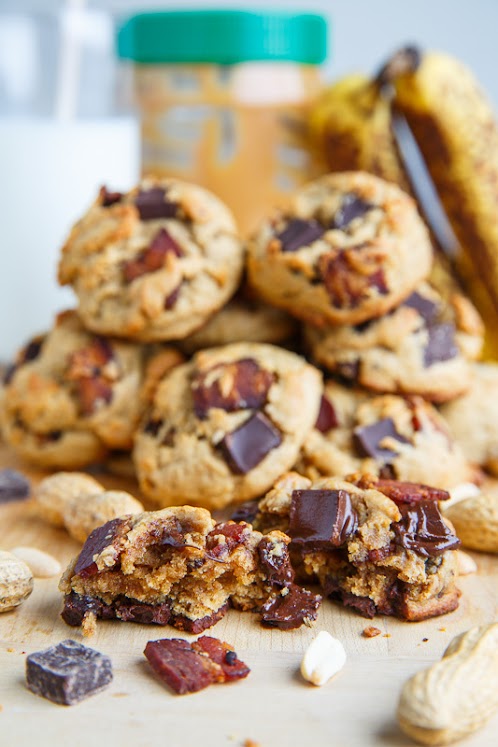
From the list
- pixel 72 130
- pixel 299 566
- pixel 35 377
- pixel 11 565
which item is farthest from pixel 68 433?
pixel 72 130

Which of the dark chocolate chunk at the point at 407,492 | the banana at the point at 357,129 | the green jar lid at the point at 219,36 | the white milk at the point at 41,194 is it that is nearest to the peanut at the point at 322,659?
the dark chocolate chunk at the point at 407,492

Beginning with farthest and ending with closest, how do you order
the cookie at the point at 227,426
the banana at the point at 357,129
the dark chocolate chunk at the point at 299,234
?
the banana at the point at 357,129 < the dark chocolate chunk at the point at 299,234 < the cookie at the point at 227,426

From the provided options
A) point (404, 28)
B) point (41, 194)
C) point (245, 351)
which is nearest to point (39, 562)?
point (245, 351)

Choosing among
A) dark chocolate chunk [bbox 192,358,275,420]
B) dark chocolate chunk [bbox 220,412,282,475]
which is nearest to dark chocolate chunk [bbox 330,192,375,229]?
dark chocolate chunk [bbox 192,358,275,420]

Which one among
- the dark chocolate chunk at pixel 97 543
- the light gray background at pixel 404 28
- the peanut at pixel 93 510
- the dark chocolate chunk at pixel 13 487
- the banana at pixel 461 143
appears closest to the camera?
the dark chocolate chunk at pixel 97 543

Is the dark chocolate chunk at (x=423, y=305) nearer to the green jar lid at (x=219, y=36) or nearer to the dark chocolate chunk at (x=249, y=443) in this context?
the dark chocolate chunk at (x=249, y=443)

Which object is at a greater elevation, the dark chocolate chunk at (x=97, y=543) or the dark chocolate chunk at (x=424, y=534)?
the dark chocolate chunk at (x=424, y=534)
